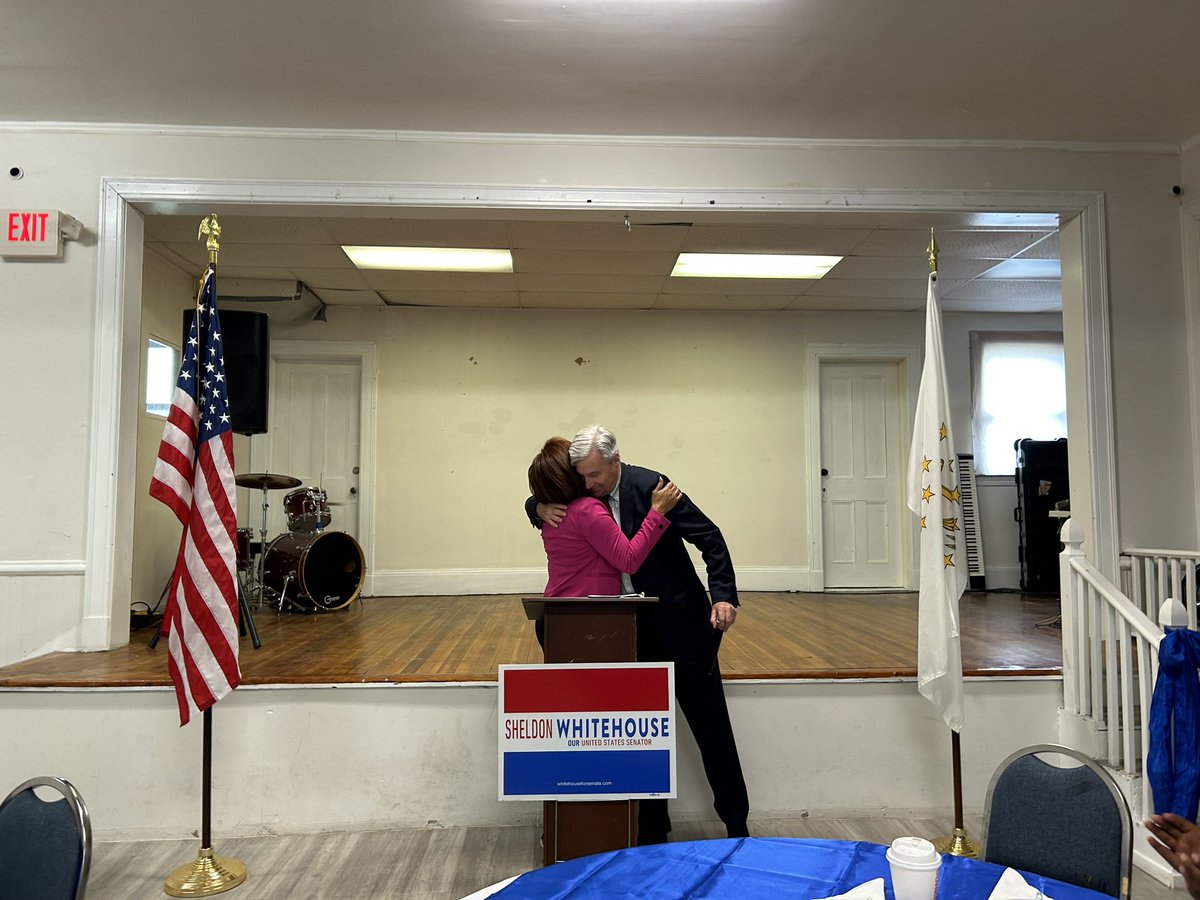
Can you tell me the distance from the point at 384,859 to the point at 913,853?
102 inches

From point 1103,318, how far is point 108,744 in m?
5.31

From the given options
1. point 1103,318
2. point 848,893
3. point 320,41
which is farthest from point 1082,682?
point 320,41

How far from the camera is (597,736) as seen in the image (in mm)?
2812

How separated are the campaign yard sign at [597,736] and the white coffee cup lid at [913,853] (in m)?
1.63

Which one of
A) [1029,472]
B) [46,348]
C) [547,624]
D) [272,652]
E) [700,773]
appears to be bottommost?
[700,773]

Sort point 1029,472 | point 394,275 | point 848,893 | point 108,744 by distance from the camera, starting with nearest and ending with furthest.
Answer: point 848,893
point 108,744
point 394,275
point 1029,472

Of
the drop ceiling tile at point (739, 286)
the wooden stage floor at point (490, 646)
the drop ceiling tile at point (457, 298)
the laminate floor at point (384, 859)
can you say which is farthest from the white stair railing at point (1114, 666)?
the drop ceiling tile at point (457, 298)

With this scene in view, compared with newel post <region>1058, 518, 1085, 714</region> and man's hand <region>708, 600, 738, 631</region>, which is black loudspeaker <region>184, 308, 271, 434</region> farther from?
newel post <region>1058, 518, 1085, 714</region>

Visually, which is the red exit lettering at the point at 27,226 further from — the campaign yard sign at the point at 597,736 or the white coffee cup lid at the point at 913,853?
the white coffee cup lid at the point at 913,853

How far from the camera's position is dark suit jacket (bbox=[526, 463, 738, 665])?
2924 mm

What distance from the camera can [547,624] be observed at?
282 centimetres

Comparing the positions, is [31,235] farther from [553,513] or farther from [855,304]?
[855,304]

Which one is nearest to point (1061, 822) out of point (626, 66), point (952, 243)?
point (626, 66)

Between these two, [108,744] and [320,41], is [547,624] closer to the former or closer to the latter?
[108,744]
